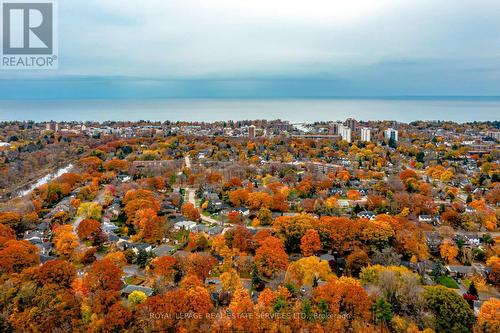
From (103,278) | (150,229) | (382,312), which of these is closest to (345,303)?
(382,312)

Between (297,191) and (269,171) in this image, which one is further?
(269,171)

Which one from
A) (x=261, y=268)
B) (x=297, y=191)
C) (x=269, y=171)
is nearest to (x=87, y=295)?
(x=261, y=268)

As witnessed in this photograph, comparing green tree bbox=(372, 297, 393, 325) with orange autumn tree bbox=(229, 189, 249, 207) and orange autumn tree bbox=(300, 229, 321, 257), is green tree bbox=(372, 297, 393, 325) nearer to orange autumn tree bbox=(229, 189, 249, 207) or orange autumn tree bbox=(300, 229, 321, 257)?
orange autumn tree bbox=(300, 229, 321, 257)

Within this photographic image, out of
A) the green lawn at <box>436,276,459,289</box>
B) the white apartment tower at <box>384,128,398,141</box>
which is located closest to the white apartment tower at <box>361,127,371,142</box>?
the white apartment tower at <box>384,128,398,141</box>

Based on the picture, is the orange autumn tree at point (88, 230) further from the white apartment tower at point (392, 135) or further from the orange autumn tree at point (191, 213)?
the white apartment tower at point (392, 135)

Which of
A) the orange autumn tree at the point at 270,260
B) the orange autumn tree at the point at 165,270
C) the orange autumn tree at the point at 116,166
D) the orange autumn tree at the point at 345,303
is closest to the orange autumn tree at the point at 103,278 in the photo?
the orange autumn tree at the point at 165,270

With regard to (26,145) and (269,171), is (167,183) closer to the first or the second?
(269,171)
